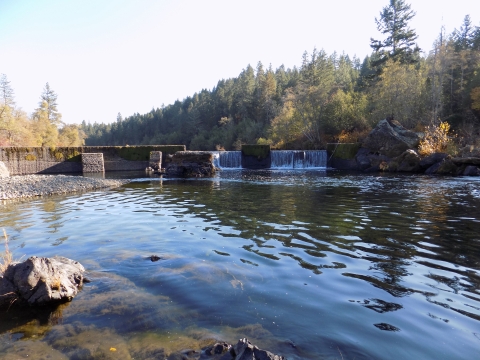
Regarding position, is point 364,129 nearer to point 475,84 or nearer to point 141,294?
point 475,84

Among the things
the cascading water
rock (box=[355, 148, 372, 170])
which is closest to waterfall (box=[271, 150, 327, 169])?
the cascading water

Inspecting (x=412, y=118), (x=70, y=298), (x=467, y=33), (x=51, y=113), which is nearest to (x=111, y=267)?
(x=70, y=298)

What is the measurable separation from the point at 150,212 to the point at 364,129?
119 feet

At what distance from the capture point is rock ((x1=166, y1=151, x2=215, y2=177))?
2584 centimetres

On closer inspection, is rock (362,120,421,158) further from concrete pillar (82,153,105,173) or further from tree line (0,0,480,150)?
concrete pillar (82,153,105,173)

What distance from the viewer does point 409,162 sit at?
26.3 metres

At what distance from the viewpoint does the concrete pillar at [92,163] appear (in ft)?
112

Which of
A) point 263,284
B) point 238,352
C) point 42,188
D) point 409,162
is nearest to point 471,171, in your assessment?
point 409,162

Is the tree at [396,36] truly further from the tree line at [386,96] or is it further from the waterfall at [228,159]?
the waterfall at [228,159]

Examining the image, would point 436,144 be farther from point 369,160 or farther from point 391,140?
point 369,160

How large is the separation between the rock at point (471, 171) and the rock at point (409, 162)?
401 cm

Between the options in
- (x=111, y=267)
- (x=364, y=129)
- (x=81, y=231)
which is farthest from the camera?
(x=364, y=129)

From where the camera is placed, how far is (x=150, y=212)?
1068 cm

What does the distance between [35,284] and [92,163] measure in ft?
109
